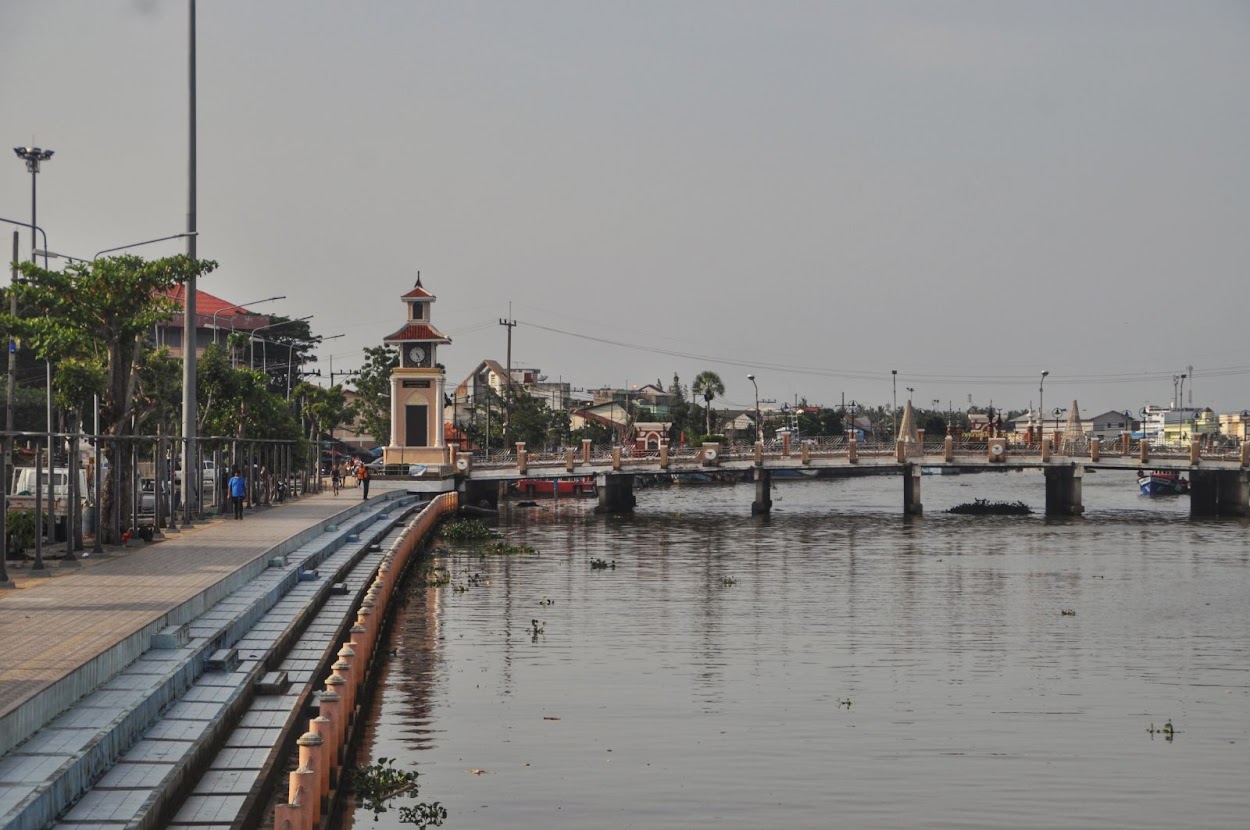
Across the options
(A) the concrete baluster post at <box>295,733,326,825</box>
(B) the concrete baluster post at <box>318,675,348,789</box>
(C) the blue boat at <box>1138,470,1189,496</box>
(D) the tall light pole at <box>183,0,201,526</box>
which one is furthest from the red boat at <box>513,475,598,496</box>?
(A) the concrete baluster post at <box>295,733,326,825</box>

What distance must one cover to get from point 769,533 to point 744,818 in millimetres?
52218

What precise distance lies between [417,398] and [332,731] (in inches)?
2506

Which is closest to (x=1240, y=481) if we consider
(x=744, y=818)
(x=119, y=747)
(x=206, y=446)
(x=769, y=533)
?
(x=769, y=533)

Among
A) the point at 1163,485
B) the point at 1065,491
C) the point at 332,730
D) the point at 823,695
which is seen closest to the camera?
the point at 332,730

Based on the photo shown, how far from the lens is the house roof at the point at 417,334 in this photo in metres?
78.8

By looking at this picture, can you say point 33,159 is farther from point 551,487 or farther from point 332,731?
point 551,487

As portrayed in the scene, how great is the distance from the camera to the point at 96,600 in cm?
2230

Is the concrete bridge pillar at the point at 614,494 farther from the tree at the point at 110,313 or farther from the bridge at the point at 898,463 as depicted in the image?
the tree at the point at 110,313

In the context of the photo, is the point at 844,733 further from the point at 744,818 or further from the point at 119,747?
the point at 119,747

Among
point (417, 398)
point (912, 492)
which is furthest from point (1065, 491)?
point (417, 398)

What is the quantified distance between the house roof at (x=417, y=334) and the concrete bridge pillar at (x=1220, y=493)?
41676mm

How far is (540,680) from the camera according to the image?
1021 inches

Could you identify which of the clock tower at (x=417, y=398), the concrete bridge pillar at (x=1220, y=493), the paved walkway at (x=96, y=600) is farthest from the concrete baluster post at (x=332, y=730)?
the concrete bridge pillar at (x=1220, y=493)

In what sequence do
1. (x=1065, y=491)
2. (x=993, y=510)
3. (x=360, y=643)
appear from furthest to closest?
(x=993, y=510) → (x=1065, y=491) → (x=360, y=643)
